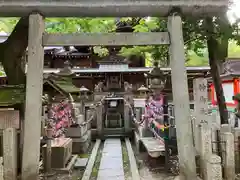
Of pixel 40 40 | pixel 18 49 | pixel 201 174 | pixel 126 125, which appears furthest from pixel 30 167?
pixel 126 125

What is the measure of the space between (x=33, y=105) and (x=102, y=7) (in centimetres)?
247

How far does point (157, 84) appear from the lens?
9328 millimetres

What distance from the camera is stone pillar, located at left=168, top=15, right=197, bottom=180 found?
5.01m

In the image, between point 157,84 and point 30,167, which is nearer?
point 30,167

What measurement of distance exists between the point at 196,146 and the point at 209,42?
12.1ft

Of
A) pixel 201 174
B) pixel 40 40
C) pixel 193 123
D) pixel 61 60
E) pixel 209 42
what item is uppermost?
pixel 61 60

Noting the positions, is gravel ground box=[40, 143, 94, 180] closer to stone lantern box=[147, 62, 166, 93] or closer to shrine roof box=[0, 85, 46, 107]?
shrine roof box=[0, 85, 46, 107]

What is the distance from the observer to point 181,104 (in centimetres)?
511

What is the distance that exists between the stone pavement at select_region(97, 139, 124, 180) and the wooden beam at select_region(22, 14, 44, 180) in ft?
10.5

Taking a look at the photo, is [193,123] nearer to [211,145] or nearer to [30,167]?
[211,145]

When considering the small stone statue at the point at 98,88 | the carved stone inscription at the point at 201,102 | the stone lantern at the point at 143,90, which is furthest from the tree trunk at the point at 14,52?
the small stone statue at the point at 98,88

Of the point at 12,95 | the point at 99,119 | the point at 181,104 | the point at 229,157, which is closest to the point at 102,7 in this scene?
the point at 181,104

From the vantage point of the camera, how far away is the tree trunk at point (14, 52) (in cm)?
643

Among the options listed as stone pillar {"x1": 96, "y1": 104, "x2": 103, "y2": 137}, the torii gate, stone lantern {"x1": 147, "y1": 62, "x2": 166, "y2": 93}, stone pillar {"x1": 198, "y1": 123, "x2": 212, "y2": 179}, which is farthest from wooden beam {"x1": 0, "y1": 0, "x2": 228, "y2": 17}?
stone pillar {"x1": 96, "y1": 104, "x2": 103, "y2": 137}
